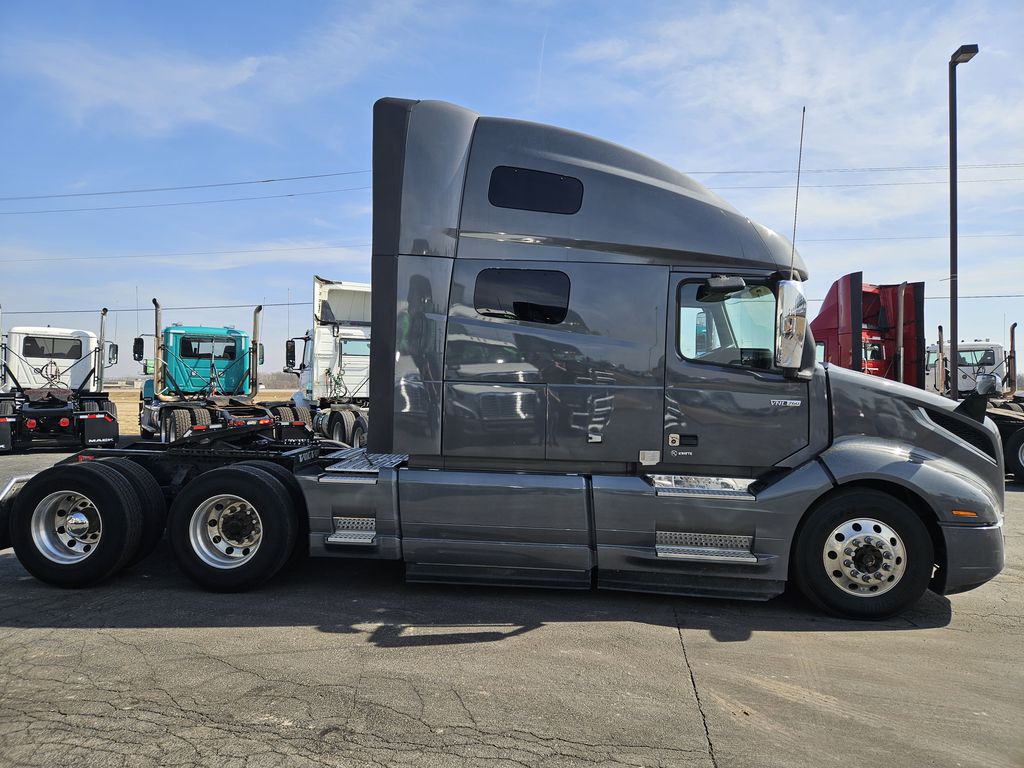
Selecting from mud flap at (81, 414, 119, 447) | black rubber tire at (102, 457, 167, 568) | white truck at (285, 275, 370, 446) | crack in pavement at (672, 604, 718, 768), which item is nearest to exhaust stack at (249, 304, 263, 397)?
white truck at (285, 275, 370, 446)

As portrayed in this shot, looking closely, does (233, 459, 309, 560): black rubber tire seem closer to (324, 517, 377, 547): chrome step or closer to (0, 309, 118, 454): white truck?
(324, 517, 377, 547): chrome step

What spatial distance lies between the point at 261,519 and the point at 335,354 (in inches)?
448

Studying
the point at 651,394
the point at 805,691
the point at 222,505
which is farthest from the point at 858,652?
the point at 222,505

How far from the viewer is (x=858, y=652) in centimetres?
441

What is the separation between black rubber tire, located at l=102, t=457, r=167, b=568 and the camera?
5.70m

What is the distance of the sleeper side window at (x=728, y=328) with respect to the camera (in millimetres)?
5203

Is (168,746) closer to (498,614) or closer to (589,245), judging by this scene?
(498,614)

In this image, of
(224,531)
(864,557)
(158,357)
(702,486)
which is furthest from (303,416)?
(864,557)

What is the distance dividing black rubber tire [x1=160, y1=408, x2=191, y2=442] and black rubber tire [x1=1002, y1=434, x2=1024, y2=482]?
16.0 metres

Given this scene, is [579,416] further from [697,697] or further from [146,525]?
[146,525]

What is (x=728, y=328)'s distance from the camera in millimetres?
5230

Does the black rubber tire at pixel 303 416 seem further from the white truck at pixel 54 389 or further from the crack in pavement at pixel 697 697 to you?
the crack in pavement at pixel 697 697

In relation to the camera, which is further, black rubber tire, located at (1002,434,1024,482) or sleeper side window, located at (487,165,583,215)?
black rubber tire, located at (1002,434,1024,482)

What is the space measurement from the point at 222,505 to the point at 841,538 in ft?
15.4
